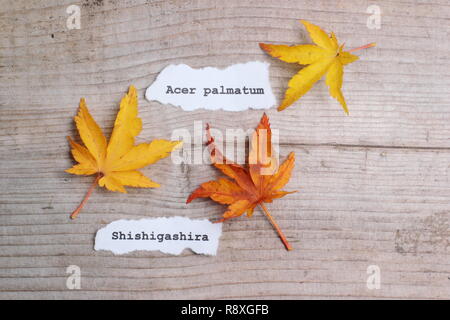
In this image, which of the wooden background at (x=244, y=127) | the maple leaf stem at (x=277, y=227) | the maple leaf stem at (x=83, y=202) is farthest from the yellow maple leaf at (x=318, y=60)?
the maple leaf stem at (x=83, y=202)

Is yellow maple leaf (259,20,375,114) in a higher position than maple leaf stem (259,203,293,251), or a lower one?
higher

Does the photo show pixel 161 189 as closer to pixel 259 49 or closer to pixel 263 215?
pixel 263 215

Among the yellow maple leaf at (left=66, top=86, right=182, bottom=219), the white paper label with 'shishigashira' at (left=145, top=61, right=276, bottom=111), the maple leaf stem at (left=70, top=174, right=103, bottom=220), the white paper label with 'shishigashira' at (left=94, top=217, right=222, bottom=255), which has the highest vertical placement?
the white paper label with 'shishigashira' at (left=145, top=61, right=276, bottom=111)

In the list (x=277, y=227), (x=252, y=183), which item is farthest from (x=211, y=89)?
(x=277, y=227)

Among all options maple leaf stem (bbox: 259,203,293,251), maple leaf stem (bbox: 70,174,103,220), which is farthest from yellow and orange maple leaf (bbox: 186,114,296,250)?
maple leaf stem (bbox: 70,174,103,220)

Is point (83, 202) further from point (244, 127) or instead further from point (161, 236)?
point (244, 127)

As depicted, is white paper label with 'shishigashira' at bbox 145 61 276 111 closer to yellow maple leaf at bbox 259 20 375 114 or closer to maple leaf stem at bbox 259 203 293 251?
yellow maple leaf at bbox 259 20 375 114
